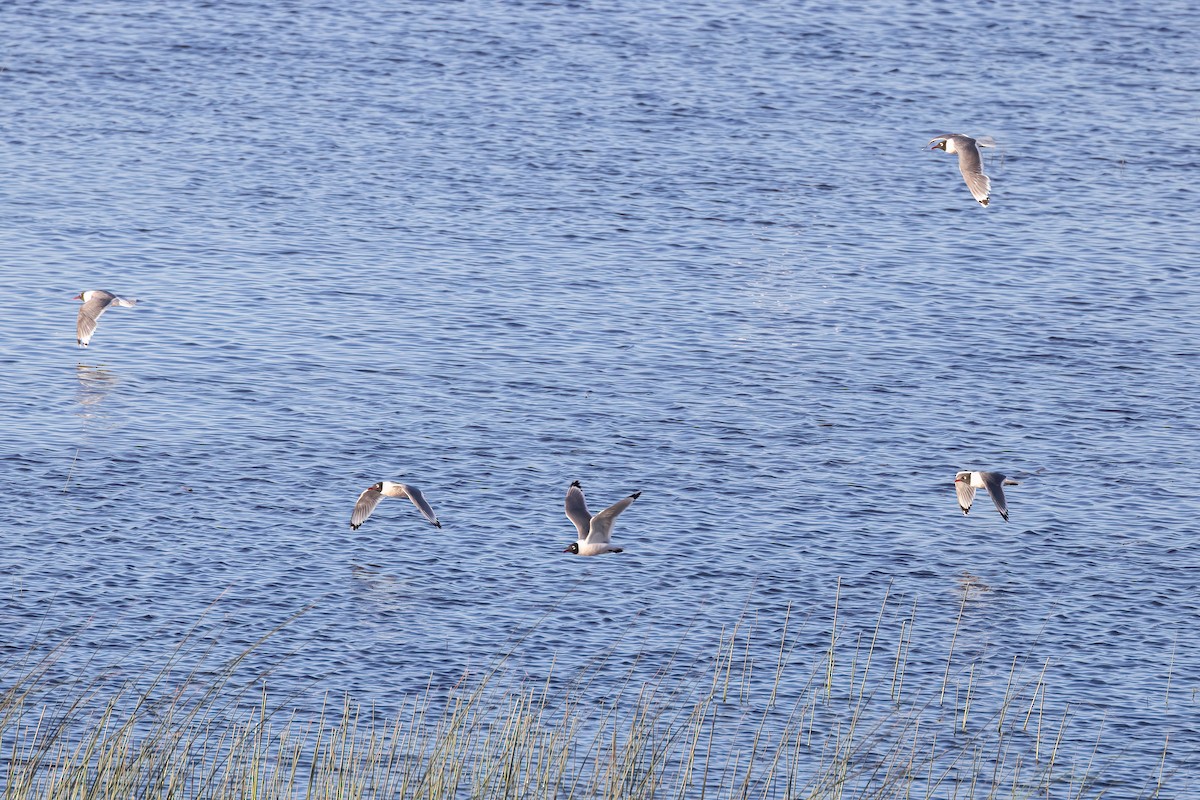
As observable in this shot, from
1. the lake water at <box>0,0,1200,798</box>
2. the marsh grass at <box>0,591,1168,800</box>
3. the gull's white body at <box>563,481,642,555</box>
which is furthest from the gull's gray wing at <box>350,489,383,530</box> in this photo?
the marsh grass at <box>0,591,1168,800</box>

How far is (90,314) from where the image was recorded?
3284 cm

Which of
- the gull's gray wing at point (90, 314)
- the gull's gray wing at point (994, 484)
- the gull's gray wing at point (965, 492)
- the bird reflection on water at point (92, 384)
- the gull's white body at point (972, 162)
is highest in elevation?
the gull's white body at point (972, 162)

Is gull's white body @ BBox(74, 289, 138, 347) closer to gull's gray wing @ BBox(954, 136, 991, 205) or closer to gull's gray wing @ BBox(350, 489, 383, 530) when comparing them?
gull's gray wing @ BBox(350, 489, 383, 530)

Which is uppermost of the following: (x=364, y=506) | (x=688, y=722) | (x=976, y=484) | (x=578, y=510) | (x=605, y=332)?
→ (x=688, y=722)

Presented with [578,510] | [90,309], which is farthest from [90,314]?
[578,510]

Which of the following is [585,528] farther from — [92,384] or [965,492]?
[92,384]

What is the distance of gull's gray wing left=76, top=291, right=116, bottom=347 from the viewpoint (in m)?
32.7

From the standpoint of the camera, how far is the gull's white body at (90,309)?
32.7m

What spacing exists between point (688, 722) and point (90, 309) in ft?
57.5

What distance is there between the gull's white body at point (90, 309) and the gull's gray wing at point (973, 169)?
1373cm

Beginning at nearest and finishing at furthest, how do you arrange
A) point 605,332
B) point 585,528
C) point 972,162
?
point 585,528
point 972,162
point 605,332

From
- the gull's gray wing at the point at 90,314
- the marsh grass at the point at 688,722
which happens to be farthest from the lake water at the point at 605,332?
Result: the gull's gray wing at the point at 90,314

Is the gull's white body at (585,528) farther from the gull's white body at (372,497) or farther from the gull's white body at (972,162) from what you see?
the gull's white body at (972,162)

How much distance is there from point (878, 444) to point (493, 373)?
6602 mm
